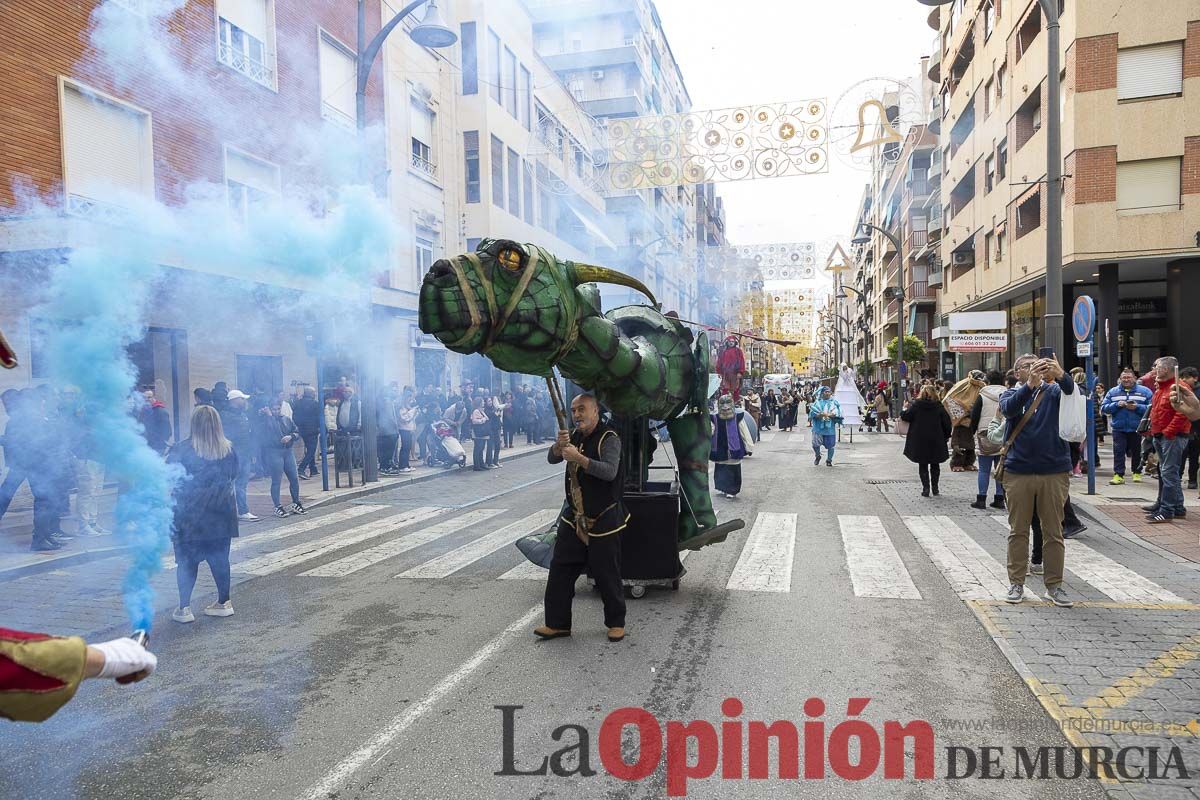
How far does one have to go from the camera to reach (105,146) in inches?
221

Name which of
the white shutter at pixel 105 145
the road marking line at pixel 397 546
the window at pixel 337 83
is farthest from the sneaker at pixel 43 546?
the window at pixel 337 83

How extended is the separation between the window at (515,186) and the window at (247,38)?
386 inches

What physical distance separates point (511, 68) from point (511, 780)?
41.1 ft

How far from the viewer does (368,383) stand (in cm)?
1100

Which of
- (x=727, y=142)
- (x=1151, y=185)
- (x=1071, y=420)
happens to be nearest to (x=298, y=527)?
(x=1071, y=420)

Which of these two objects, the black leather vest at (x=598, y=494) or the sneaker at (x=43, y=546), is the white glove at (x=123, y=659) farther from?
the sneaker at (x=43, y=546)

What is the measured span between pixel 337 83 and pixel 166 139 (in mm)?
3611

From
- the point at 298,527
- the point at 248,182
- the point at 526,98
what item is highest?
the point at 526,98

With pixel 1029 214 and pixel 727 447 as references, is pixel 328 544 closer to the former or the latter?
pixel 727 447

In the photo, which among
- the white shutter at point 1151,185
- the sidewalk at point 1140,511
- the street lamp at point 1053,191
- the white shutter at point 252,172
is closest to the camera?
the white shutter at point 252,172

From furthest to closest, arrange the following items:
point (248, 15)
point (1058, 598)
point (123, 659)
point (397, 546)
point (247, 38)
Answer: point (397, 546), point (248, 15), point (247, 38), point (1058, 598), point (123, 659)

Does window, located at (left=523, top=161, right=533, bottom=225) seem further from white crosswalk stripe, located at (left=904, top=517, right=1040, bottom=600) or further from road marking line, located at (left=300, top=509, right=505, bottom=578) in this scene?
white crosswalk stripe, located at (left=904, top=517, right=1040, bottom=600)

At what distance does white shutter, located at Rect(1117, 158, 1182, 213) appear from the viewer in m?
16.0

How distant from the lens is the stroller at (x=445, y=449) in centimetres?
1378
